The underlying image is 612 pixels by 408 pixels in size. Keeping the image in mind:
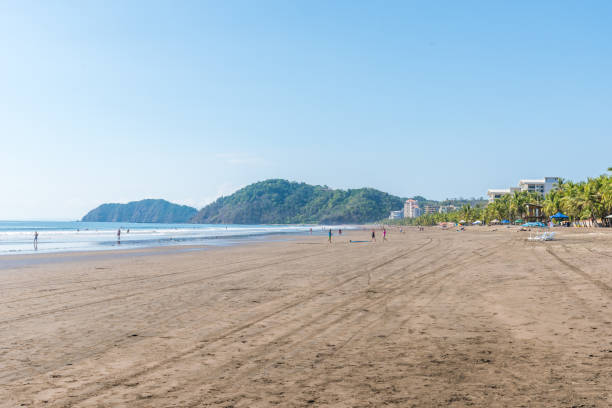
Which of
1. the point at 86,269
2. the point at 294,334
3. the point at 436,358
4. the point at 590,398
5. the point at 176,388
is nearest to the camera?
the point at 590,398

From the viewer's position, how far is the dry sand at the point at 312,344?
4914mm

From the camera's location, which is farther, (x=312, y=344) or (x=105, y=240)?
(x=105, y=240)

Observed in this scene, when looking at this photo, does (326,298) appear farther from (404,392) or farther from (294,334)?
(404,392)

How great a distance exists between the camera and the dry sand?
4914 millimetres

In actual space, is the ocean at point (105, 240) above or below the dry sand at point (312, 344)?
below

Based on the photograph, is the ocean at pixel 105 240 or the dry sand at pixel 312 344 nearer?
the dry sand at pixel 312 344

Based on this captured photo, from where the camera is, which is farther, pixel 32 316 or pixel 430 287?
pixel 430 287

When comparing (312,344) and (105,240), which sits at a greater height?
(312,344)

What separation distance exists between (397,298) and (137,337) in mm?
6489

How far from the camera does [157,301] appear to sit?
37.4ft

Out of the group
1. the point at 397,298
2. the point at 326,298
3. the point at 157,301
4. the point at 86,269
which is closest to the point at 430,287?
the point at 397,298

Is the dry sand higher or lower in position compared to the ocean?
higher

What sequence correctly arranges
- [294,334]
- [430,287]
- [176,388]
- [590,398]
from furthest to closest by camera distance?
[430,287] → [294,334] → [176,388] → [590,398]

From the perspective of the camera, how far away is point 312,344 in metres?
6.91
